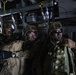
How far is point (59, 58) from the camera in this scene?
230cm

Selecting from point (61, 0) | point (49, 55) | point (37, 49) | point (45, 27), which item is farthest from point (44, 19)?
point (49, 55)

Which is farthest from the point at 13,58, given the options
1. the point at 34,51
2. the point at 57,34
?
the point at 57,34

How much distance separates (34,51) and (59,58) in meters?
0.50

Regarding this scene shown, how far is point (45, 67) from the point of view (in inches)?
95.9

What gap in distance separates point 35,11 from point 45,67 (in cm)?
158

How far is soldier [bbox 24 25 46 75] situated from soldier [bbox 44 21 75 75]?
0.20 m

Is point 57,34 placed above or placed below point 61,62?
above

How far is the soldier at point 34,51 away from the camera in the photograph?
262 centimetres

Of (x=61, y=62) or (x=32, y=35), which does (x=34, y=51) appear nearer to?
(x=32, y=35)

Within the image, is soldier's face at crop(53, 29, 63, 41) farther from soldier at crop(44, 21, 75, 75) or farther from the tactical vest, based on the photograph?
the tactical vest

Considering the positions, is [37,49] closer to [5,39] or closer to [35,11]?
[5,39]

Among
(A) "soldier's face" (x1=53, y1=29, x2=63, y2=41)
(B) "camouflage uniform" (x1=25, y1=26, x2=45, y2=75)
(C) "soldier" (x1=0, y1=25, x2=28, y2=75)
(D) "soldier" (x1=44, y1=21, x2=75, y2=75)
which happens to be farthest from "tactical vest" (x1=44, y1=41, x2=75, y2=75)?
(C) "soldier" (x1=0, y1=25, x2=28, y2=75)

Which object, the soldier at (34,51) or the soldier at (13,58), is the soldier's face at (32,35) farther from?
the soldier at (13,58)

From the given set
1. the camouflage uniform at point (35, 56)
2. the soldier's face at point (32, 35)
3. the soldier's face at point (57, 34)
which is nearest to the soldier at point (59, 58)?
the soldier's face at point (57, 34)
